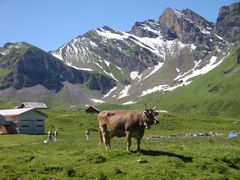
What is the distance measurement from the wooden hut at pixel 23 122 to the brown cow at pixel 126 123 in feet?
269

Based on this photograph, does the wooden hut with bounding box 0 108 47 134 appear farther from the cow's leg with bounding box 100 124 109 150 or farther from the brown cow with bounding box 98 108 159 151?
the brown cow with bounding box 98 108 159 151

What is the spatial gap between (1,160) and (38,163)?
343cm

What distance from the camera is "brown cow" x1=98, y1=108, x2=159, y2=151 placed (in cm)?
3341

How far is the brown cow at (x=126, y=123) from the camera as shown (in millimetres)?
33406

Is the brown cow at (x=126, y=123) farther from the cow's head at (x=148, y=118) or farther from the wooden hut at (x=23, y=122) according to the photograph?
the wooden hut at (x=23, y=122)

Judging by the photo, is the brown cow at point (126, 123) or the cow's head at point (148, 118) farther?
the brown cow at point (126, 123)

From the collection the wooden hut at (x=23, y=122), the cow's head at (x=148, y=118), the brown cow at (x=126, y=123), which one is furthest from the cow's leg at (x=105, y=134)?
the wooden hut at (x=23, y=122)

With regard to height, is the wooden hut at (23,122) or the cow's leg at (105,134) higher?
the wooden hut at (23,122)

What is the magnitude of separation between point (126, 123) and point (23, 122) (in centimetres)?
8494

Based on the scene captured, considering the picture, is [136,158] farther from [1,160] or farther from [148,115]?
[1,160]

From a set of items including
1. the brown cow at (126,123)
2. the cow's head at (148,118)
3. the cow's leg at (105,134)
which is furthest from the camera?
the cow's leg at (105,134)

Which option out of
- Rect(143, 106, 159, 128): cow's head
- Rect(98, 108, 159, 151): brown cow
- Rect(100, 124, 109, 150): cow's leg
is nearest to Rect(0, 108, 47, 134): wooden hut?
Rect(100, 124, 109, 150): cow's leg

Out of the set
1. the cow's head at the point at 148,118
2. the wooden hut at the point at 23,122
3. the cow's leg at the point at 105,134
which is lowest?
the cow's leg at the point at 105,134

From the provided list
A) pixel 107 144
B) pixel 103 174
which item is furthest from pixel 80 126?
pixel 103 174
